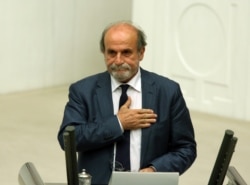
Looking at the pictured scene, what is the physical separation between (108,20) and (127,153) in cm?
646

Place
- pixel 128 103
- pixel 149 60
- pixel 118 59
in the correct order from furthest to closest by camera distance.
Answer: pixel 149 60 < pixel 128 103 < pixel 118 59

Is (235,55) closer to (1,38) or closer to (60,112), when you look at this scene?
(60,112)

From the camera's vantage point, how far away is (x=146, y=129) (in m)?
3.25

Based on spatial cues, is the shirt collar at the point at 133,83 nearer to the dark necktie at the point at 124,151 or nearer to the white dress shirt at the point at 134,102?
the white dress shirt at the point at 134,102

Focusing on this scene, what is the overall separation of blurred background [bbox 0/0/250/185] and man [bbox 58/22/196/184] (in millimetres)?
3032

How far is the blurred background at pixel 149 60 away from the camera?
7.15 m

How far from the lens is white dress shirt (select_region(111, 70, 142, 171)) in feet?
10.7

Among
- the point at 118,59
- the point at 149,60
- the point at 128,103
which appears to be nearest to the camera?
the point at 118,59

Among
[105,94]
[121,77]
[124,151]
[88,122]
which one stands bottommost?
[124,151]

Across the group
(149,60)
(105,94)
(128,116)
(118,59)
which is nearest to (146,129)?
(128,116)

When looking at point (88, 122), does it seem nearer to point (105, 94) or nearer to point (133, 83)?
point (105, 94)

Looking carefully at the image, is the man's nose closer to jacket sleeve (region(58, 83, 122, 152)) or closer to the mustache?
the mustache

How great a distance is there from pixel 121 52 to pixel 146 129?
35 centimetres

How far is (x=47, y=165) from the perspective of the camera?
19.5 feet
